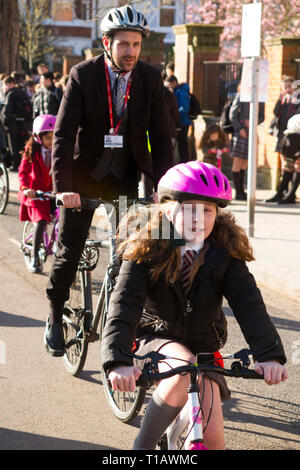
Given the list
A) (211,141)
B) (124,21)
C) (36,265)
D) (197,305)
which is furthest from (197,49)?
(197,305)

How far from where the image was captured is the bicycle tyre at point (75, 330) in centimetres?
520

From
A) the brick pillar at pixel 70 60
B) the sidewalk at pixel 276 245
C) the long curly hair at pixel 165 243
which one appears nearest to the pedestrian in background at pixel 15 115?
the sidewalk at pixel 276 245

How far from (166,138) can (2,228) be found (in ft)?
22.2

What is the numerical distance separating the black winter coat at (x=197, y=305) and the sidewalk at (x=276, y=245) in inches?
170

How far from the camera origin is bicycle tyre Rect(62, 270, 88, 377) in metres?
5.20

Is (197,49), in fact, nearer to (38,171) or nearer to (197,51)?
(197,51)

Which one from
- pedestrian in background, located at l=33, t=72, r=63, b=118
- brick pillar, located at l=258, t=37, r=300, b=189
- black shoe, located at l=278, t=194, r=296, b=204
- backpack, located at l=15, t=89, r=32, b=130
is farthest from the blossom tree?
black shoe, located at l=278, t=194, r=296, b=204

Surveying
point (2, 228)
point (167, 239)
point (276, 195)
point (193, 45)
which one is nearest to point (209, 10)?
point (193, 45)

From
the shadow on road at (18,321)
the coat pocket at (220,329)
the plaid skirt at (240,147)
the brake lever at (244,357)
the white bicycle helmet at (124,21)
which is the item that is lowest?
the shadow on road at (18,321)

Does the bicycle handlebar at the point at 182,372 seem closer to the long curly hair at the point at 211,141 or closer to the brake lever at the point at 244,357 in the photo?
the brake lever at the point at 244,357

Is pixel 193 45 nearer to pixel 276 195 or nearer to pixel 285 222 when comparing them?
pixel 276 195

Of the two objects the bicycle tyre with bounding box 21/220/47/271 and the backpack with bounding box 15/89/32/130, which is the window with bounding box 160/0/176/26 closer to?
the backpack with bounding box 15/89/32/130

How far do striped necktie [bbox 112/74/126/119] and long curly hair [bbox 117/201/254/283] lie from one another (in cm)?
136

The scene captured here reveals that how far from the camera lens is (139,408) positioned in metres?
4.49
